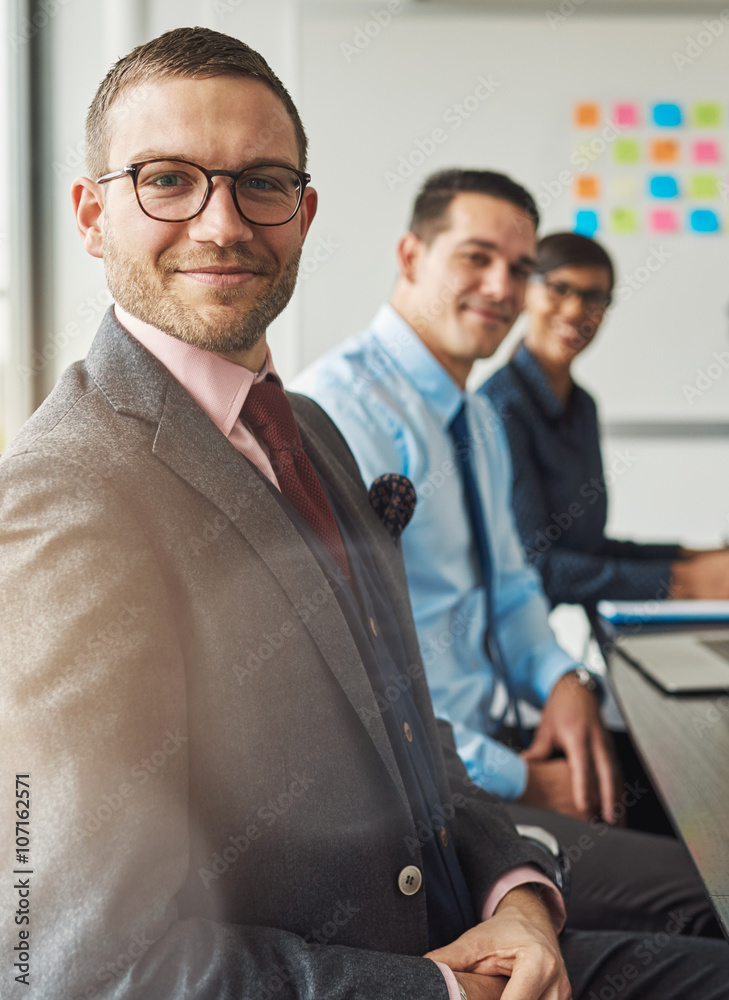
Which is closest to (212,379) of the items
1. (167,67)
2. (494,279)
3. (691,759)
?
(167,67)

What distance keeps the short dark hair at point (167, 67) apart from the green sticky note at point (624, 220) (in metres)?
2.36

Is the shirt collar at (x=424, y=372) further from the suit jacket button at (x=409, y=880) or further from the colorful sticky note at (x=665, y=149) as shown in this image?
the colorful sticky note at (x=665, y=149)

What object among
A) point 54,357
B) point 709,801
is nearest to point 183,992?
point 709,801

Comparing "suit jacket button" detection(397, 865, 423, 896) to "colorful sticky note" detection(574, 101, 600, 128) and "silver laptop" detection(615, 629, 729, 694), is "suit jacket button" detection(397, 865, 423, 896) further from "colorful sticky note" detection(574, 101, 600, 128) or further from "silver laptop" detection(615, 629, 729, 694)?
"colorful sticky note" detection(574, 101, 600, 128)

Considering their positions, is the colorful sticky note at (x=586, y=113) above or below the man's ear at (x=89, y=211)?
above

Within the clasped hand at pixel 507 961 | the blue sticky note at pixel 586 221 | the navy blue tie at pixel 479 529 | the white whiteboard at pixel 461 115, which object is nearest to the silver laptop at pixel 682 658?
the navy blue tie at pixel 479 529

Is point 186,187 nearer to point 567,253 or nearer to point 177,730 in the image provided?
point 177,730

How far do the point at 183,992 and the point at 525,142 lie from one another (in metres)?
2.76

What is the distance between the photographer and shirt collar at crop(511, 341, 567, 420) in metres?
2.08

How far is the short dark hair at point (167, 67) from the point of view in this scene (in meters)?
0.75

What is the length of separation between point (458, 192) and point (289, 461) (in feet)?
3.38

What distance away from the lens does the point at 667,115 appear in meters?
2.91

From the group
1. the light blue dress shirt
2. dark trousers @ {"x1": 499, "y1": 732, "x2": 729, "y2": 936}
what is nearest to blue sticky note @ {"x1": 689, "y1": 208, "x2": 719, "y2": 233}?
the light blue dress shirt

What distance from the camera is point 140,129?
75cm
